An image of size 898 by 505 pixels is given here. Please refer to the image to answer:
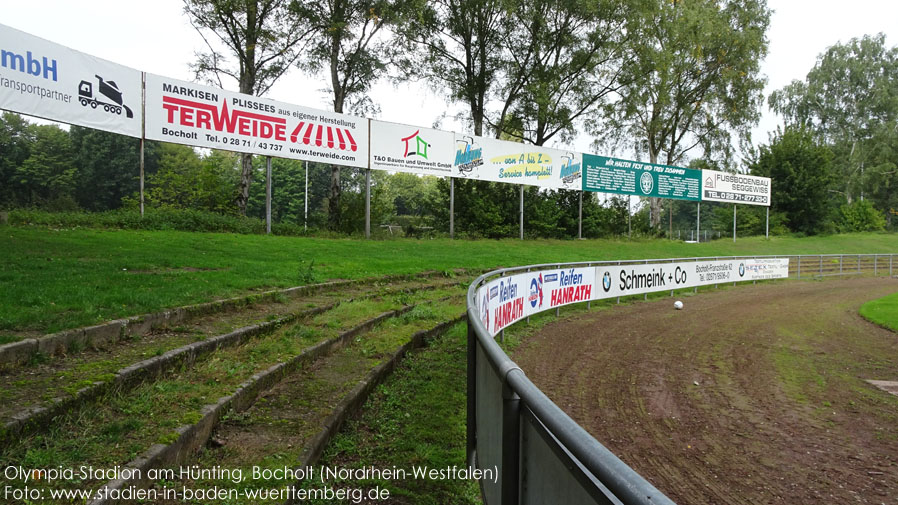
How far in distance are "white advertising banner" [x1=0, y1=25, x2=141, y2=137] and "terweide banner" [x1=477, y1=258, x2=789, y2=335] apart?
45.6 feet

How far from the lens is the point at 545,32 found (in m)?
34.5

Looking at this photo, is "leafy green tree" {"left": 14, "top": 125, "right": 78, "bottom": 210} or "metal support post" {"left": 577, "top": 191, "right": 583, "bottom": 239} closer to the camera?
"metal support post" {"left": 577, "top": 191, "right": 583, "bottom": 239}

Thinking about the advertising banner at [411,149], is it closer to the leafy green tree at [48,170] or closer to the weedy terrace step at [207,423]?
the weedy terrace step at [207,423]

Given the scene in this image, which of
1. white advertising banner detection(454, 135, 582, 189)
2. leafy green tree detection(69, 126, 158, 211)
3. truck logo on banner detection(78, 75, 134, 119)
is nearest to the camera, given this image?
truck logo on banner detection(78, 75, 134, 119)

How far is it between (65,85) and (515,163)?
1981cm

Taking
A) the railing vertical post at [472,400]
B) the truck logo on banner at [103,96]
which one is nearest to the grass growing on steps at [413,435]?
the railing vertical post at [472,400]

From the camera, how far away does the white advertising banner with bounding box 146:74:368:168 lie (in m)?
17.8

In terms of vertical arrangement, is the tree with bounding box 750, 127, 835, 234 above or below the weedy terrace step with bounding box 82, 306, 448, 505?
above

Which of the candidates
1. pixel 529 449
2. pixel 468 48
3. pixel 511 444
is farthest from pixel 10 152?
pixel 529 449

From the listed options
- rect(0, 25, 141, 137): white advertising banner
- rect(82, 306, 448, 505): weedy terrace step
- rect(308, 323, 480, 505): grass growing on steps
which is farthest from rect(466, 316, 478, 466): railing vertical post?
rect(0, 25, 141, 137): white advertising banner

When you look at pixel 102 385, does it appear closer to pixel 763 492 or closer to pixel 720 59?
pixel 763 492

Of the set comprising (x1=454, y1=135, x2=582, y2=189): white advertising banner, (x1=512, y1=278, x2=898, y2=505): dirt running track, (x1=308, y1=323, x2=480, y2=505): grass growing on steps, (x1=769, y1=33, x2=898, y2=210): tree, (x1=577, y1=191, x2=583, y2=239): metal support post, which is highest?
(x1=769, y1=33, x2=898, y2=210): tree

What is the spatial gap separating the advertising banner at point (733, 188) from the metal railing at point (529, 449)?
39064mm

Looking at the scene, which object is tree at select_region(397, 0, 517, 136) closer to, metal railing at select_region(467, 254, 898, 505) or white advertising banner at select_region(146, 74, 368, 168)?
white advertising banner at select_region(146, 74, 368, 168)
